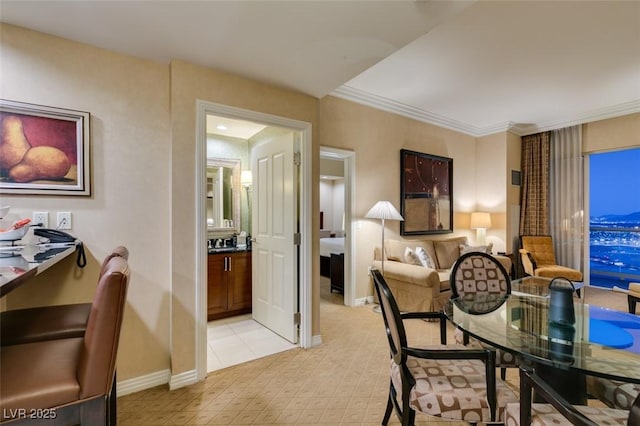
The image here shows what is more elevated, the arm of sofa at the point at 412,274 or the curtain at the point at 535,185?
the curtain at the point at 535,185

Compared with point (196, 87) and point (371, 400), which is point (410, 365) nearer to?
point (371, 400)

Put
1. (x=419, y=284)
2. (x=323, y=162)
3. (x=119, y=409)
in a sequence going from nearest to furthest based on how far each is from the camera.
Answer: (x=119, y=409)
(x=419, y=284)
(x=323, y=162)

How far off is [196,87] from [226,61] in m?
0.30

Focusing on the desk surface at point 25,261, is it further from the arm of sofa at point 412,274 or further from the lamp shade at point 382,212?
the arm of sofa at point 412,274

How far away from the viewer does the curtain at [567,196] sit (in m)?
4.97

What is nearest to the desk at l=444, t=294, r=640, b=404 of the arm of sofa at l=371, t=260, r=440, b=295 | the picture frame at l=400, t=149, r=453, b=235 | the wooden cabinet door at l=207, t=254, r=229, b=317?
the arm of sofa at l=371, t=260, r=440, b=295

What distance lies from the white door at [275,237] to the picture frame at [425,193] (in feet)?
7.19

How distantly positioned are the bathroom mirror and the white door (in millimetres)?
793

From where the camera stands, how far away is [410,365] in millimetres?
1538

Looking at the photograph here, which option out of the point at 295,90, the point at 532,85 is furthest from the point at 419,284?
the point at 532,85

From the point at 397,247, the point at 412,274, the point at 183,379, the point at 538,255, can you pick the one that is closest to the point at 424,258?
the point at 397,247

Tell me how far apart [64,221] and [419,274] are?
3.32 metres

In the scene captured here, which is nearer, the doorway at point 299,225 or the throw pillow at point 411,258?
the doorway at point 299,225

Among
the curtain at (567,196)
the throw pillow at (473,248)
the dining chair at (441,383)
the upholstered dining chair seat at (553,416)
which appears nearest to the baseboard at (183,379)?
the dining chair at (441,383)
